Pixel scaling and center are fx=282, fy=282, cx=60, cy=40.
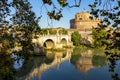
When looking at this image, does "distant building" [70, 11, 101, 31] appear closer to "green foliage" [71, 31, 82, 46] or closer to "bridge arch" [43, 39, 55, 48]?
"green foliage" [71, 31, 82, 46]

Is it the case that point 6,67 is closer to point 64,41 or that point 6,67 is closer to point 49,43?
point 49,43

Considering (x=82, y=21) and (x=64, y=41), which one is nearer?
(x=64, y=41)

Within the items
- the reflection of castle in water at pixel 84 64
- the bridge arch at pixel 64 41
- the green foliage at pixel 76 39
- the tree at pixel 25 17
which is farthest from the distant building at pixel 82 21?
the tree at pixel 25 17

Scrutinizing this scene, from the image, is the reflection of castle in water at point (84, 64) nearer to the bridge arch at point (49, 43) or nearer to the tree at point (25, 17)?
the bridge arch at point (49, 43)

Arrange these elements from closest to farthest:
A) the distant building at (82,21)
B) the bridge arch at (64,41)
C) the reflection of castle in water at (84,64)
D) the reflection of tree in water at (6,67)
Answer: the reflection of tree in water at (6,67), the reflection of castle in water at (84,64), the bridge arch at (64,41), the distant building at (82,21)

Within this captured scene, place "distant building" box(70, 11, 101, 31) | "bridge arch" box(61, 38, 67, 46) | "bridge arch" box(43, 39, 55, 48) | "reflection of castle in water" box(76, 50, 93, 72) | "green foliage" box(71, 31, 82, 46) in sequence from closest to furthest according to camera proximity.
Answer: "reflection of castle in water" box(76, 50, 93, 72) < "bridge arch" box(43, 39, 55, 48) < "bridge arch" box(61, 38, 67, 46) < "green foliage" box(71, 31, 82, 46) < "distant building" box(70, 11, 101, 31)

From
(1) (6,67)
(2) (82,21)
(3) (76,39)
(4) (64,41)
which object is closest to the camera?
(1) (6,67)

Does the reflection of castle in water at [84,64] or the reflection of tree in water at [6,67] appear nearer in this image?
the reflection of tree in water at [6,67]

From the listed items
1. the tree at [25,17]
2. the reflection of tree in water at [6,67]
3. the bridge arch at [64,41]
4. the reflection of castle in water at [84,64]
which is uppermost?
the tree at [25,17]

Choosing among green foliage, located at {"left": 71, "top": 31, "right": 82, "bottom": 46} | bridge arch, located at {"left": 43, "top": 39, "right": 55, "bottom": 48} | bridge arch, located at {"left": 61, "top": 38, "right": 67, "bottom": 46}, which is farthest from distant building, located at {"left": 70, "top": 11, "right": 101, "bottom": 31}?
bridge arch, located at {"left": 43, "top": 39, "right": 55, "bottom": 48}

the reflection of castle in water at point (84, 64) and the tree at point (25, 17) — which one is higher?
the tree at point (25, 17)

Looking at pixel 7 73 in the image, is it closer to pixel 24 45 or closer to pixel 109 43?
pixel 24 45

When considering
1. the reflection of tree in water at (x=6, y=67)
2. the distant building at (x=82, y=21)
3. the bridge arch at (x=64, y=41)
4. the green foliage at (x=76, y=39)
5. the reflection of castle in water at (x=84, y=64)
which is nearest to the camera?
the reflection of tree in water at (x=6, y=67)

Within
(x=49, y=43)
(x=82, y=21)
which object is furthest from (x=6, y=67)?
(x=82, y=21)
